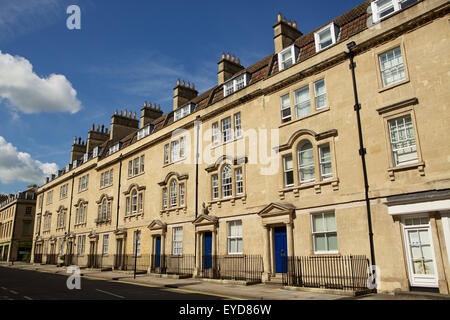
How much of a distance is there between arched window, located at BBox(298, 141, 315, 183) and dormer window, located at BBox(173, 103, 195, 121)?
478 inches

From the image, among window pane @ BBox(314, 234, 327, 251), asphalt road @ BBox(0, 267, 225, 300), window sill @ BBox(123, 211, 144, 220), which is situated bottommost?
asphalt road @ BBox(0, 267, 225, 300)

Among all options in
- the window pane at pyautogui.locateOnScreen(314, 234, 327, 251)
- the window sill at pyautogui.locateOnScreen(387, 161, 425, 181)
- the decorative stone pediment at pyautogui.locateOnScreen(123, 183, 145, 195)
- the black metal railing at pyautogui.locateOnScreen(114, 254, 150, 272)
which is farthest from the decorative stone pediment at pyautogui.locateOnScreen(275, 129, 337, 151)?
the decorative stone pediment at pyautogui.locateOnScreen(123, 183, 145, 195)

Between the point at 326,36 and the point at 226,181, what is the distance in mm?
10010

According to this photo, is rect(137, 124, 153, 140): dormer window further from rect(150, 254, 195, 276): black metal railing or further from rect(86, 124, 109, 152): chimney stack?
rect(86, 124, 109, 152): chimney stack

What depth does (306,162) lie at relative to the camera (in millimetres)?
17469

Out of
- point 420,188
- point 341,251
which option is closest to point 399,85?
point 420,188

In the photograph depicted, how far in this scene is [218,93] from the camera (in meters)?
25.6

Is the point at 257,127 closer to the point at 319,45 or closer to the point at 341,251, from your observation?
the point at 319,45

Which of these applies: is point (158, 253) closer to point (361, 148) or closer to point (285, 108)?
point (285, 108)

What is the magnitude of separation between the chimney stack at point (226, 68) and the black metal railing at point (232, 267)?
13.1 metres

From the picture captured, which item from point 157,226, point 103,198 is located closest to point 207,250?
point 157,226

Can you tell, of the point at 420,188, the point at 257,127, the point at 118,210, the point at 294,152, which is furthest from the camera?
the point at 118,210

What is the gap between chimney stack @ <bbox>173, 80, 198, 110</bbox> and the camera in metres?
31.4
